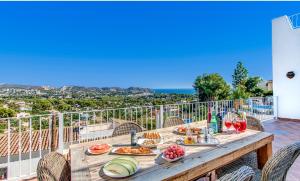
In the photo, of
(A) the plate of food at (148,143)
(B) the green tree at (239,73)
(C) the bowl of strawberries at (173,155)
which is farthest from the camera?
(B) the green tree at (239,73)

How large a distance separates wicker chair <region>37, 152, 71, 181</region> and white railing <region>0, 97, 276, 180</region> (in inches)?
65.5

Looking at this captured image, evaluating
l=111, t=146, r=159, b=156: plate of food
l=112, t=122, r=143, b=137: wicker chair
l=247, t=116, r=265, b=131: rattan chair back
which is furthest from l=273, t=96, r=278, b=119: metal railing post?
l=111, t=146, r=159, b=156: plate of food

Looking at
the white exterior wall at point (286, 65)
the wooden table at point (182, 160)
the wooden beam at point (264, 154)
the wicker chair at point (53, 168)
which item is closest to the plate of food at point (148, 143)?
the wooden table at point (182, 160)

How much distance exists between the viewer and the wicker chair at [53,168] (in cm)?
131

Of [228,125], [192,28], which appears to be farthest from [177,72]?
[228,125]

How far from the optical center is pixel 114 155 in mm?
1676

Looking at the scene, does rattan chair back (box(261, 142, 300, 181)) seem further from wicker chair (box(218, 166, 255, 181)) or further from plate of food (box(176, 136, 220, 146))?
plate of food (box(176, 136, 220, 146))

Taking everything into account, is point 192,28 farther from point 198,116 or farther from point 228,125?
point 228,125

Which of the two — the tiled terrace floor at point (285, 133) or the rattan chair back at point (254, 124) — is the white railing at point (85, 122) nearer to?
the rattan chair back at point (254, 124)

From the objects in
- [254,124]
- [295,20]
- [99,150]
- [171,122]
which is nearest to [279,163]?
[99,150]

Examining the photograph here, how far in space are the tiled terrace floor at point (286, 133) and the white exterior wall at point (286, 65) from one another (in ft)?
1.68

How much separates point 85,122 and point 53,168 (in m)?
2.51

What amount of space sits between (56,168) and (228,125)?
1833 mm

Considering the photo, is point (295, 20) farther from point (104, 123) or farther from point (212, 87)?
point (212, 87)
